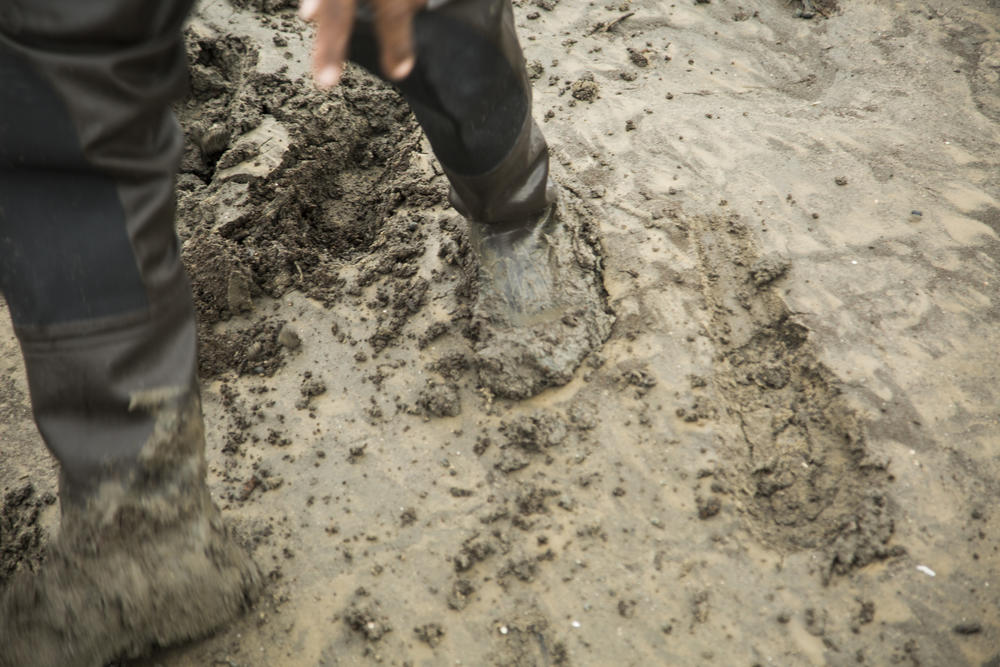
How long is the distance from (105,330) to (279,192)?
130 centimetres

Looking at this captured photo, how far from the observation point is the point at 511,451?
1862 mm

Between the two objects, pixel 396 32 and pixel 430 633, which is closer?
pixel 396 32

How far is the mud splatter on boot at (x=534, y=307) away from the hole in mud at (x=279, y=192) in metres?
0.29

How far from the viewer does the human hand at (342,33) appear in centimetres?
100

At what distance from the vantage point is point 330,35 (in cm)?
102

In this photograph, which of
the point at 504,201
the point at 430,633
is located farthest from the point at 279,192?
the point at 430,633

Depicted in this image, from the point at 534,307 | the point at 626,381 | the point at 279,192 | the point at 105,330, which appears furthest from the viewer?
the point at 279,192

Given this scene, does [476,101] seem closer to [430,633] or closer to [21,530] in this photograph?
[430,633]

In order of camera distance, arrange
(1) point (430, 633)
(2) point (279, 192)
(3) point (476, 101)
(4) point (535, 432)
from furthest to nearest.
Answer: (2) point (279, 192)
(4) point (535, 432)
(3) point (476, 101)
(1) point (430, 633)

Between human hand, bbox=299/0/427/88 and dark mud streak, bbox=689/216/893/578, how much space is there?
128 centimetres

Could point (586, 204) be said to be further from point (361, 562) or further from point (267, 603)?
point (267, 603)

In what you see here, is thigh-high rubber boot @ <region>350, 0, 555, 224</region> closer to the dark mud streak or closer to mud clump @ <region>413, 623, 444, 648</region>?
the dark mud streak

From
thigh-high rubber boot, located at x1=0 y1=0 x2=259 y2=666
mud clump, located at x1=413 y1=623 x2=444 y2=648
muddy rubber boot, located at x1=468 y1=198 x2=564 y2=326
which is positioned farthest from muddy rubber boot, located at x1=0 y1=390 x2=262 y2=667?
muddy rubber boot, located at x1=468 y1=198 x2=564 y2=326

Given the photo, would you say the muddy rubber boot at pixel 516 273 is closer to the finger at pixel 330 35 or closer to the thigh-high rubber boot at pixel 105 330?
the thigh-high rubber boot at pixel 105 330
